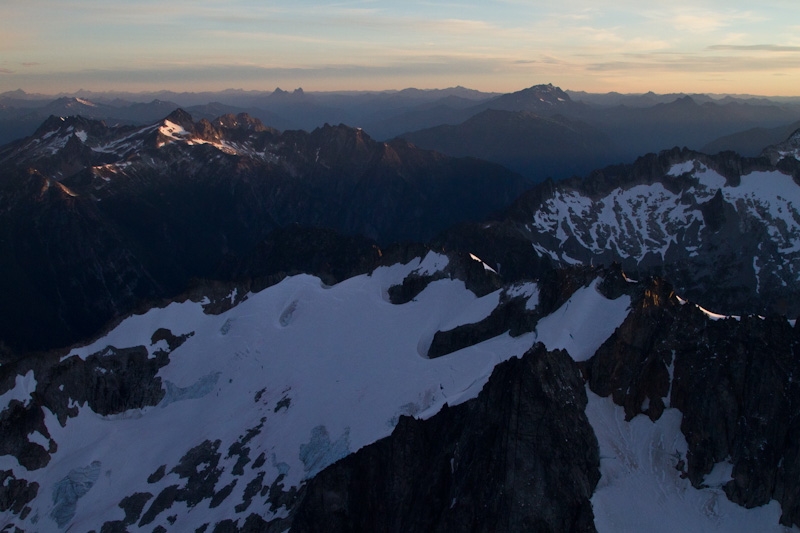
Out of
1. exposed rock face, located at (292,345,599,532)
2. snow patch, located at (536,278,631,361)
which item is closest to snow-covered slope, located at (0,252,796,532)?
snow patch, located at (536,278,631,361)

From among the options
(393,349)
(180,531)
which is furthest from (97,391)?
(393,349)

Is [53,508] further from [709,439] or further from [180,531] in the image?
[709,439]

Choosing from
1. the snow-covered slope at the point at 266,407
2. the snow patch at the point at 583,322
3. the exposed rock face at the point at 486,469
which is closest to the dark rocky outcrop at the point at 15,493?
the snow-covered slope at the point at 266,407

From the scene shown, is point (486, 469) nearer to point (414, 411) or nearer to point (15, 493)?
point (414, 411)

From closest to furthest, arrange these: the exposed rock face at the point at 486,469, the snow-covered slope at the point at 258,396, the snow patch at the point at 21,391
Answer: the exposed rock face at the point at 486,469, the snow-covered slope at the point at 258,396, the snow patch at the point at 21,391

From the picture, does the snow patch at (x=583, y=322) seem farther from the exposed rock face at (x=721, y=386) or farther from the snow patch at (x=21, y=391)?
the snow patch at (x=21, y=391)

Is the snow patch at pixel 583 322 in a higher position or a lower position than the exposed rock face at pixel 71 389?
higher

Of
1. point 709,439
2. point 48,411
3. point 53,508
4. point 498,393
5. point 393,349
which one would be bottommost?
point 53,508
